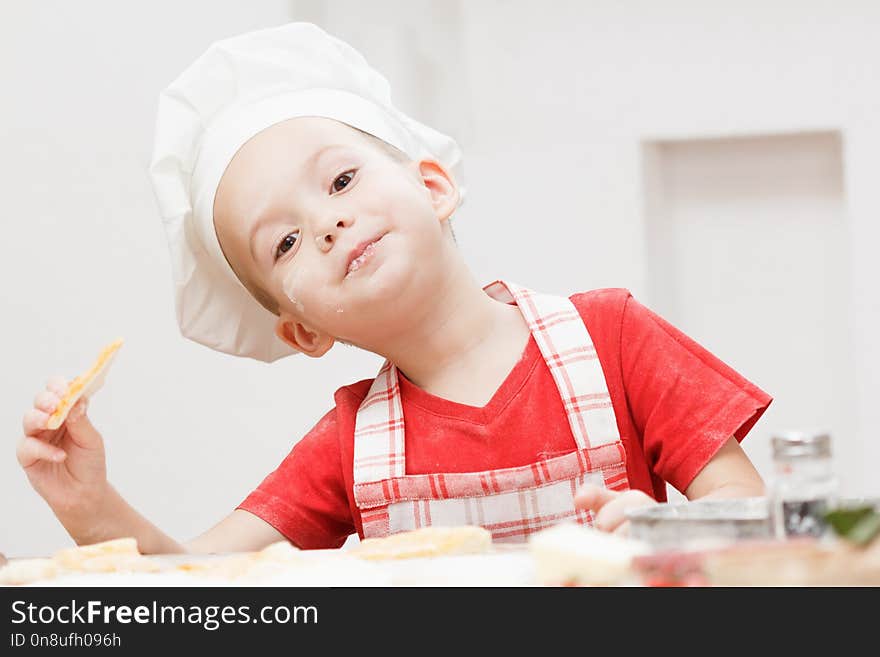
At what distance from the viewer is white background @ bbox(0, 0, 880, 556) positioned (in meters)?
1.87

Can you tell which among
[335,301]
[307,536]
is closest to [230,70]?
[335,301]

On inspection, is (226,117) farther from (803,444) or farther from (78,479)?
(803,444)

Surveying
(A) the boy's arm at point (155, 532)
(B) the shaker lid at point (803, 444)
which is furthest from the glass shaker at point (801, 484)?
(A) the boy's arm at point (155, 532)

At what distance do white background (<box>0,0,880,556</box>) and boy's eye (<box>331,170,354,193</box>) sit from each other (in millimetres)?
1187

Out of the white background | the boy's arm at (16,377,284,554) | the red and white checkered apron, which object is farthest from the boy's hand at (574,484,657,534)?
the white background

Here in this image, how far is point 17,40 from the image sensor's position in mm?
1837

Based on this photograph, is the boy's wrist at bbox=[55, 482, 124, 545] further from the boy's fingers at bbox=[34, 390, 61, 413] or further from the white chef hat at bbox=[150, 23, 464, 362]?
the white chef hat at bbox=[150, 23, 464, 362]

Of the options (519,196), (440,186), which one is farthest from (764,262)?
(440,186)

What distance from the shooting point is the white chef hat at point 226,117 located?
856 millimetres

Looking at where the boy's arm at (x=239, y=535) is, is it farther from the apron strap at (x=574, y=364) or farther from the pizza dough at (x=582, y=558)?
the pizza dough at (x=582, y=558)

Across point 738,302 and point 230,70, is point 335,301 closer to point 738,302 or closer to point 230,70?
point 230,70

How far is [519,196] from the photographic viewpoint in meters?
2.25

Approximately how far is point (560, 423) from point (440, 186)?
0.22 meters

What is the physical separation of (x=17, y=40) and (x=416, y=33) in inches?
28.2
